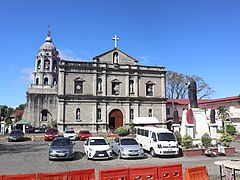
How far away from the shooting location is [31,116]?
138 ft

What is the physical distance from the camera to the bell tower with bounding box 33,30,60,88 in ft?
191

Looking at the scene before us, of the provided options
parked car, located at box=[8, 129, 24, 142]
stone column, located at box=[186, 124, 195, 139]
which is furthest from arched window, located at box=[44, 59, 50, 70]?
stone column, located at box=[186, 124, 195, 139]

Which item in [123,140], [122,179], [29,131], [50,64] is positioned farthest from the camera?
[50,64]

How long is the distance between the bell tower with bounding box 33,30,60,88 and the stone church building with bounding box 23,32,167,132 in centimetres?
1507

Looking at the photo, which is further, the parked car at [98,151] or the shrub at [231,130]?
the shrub at [231,130]

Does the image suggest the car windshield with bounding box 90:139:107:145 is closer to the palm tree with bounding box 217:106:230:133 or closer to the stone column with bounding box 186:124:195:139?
the stone column with bounding box 186:124:195:139

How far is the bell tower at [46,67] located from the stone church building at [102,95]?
49.5 feet

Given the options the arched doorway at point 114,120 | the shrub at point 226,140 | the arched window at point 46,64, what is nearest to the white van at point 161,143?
the shrub at point 226,140

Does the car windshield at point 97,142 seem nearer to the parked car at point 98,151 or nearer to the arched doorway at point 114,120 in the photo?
the parked car at point 98,151

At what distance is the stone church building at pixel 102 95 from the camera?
36625mm

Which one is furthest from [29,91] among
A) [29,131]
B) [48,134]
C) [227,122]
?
[227,122]

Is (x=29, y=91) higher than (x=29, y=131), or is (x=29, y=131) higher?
(x=29, y=91)

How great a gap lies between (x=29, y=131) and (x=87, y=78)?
45.0 ft

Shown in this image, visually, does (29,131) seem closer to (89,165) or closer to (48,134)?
(48,134)
